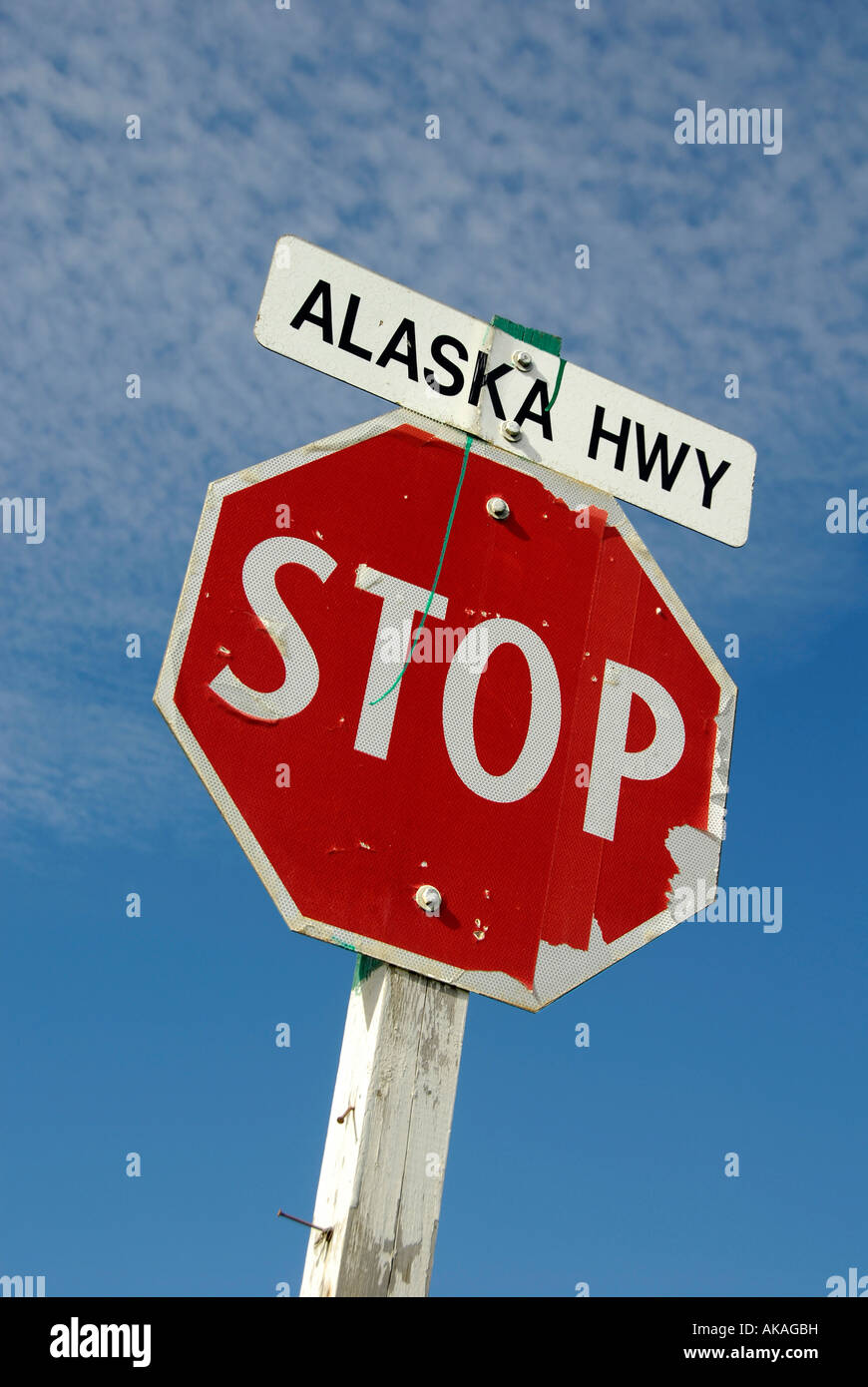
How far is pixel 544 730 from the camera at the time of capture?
8.42 feet

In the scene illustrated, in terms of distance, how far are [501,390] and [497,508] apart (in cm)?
31

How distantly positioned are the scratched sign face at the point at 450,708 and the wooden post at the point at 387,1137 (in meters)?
0.09

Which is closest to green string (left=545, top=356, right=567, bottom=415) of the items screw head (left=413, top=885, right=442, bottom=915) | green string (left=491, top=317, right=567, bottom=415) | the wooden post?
green string (left=491, top=317, right=567, bottom=415)

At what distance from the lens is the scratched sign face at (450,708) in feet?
7.36

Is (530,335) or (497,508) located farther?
(530,335)

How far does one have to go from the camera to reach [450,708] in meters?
2.46

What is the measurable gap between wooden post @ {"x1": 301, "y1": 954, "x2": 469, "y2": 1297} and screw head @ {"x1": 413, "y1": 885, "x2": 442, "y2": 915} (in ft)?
0.39

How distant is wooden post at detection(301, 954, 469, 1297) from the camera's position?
202 cm

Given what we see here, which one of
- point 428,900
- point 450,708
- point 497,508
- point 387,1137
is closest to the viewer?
point 387,1137

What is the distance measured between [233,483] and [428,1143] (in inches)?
49.5

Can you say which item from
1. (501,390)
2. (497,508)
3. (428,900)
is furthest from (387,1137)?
(501,390)

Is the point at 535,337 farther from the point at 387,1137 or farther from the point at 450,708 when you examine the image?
the point at 387,1137
